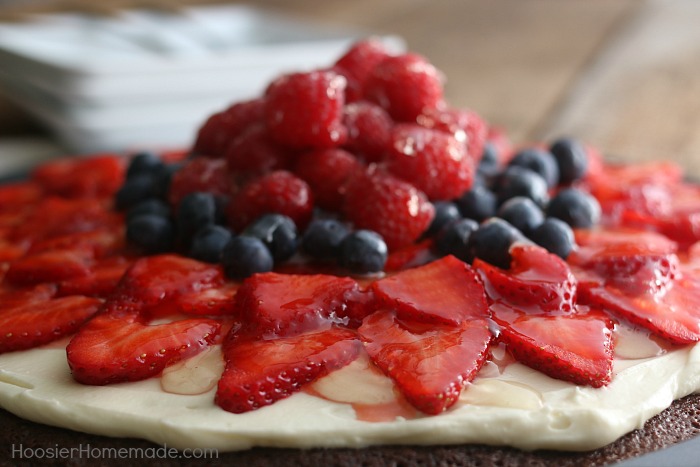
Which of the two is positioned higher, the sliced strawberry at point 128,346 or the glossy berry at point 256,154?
the glossy berry at point 256,154

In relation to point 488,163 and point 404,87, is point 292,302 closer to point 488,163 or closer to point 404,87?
point 404,87

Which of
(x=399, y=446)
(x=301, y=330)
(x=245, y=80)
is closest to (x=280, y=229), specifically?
(x=301, y=330)

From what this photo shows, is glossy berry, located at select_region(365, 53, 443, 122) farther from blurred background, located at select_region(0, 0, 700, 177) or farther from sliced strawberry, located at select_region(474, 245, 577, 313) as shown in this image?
blurred background, located at select_region(0, 0, 700, 177)

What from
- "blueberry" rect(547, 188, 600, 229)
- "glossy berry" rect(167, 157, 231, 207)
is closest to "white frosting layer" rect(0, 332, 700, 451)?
"blueberry" rect(547, 188, 600, 229)

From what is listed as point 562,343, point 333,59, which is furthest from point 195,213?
point 333,59

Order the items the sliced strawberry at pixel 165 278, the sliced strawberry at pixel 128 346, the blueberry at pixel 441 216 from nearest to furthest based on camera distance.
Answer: the sliced strawberry at pixel 128 346, the sliced strawberry at pixel 165 278, the blueberry at pixel 441 216

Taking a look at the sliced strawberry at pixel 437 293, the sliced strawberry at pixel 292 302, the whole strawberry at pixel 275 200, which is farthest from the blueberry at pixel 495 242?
the whole strawberry at pixel 275 200

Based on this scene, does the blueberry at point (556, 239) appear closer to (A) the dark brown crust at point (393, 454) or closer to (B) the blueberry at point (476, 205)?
(B) the blueberry at point (476, 205)
